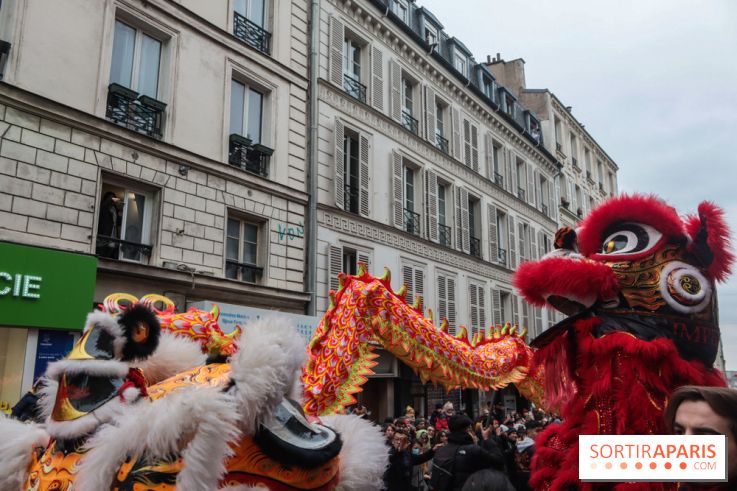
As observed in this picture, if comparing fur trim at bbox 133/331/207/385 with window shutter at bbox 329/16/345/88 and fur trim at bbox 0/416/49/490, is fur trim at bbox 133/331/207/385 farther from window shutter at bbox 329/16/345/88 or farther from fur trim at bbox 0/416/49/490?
window shutter at bbox 329/16/345/88

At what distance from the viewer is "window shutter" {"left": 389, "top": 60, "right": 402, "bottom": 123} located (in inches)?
633

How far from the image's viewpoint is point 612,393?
10.1ft

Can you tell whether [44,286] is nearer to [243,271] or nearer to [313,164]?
[243,271]

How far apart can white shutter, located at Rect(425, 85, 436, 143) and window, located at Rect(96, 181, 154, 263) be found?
31.4ft

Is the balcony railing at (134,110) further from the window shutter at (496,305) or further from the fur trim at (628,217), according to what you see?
the window shutter at (496,305)

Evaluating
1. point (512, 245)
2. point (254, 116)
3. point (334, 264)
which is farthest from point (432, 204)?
point (254, 116)

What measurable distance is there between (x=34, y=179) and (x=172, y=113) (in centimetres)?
276

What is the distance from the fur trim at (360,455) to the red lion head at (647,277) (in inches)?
55.8

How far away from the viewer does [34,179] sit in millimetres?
8570

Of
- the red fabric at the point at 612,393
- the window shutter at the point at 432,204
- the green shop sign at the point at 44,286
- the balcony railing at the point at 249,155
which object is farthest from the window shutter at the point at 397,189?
the red fabric at the point at 612,393

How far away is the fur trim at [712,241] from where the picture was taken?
135 inches

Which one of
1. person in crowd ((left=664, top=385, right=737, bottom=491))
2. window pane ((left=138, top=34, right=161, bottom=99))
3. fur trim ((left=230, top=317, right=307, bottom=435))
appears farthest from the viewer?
window pane ((left=138, top=34, right=161, bottom=99))

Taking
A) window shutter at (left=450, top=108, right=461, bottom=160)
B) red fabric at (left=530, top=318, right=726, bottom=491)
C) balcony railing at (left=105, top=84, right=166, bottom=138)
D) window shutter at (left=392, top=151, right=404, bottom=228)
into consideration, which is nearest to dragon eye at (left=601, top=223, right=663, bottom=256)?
red fabric at (left=530, top=318, right=726, bottom=491)

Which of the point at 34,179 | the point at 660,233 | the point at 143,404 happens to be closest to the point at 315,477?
the point at 143,404
